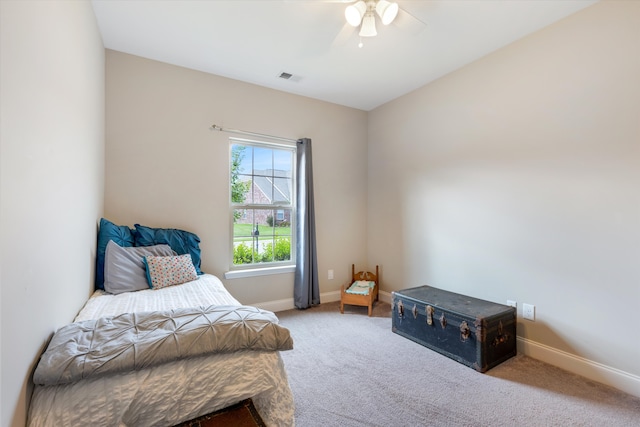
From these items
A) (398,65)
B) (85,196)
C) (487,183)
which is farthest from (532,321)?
(85,196)

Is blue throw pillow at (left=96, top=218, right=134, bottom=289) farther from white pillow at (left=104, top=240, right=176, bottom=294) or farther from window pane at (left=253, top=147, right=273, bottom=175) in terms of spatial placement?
window pane at (left=253, top=147, right=273, bottom=175)

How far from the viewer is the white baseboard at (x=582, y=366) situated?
1.82m

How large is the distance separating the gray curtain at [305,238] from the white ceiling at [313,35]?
85 cm

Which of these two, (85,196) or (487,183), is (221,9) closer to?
(85,196)

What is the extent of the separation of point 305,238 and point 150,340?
2244 mm

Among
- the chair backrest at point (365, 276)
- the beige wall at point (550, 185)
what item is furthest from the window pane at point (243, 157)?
the beige wall at point (550, 185)

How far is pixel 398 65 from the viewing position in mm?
2736

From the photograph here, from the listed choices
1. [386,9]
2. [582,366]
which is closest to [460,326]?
[582,366]

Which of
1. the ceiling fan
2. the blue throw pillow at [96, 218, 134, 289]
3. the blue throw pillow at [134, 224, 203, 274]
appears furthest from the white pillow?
the ceiling fan

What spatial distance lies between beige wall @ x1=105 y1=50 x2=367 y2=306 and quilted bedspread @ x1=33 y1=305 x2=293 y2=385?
1.58 metres

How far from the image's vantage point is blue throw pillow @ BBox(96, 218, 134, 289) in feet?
7.18

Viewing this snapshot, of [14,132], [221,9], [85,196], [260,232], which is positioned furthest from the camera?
[260,232]

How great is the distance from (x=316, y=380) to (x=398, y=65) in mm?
2727

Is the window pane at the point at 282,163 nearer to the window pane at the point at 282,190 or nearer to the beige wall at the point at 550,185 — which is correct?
the window pane at the point at 282,190
